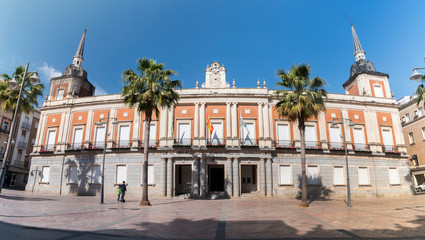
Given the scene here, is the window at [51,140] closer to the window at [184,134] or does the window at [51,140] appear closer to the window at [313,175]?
the window at [184,134]

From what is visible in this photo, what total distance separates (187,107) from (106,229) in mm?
19905

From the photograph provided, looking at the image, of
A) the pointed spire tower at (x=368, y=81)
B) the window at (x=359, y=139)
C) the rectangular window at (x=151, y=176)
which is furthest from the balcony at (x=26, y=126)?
the pointed spire tower at (x=368, y=81)

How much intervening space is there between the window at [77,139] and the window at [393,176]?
36157 mm

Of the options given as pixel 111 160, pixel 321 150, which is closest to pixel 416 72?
pixel 321 150

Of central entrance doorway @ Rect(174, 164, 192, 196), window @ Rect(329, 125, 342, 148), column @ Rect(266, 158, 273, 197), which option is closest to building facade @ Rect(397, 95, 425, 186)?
window @ Rect(329, 125, 342, 148)

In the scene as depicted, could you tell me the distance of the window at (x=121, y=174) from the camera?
2589 cm

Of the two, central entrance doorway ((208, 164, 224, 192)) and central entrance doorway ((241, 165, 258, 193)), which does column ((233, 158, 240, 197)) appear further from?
central entrance doorway ((241, 165, 258, 193))

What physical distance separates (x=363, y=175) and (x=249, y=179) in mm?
12631

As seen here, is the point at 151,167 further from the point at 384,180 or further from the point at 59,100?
the point at 384,180

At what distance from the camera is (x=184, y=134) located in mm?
26469

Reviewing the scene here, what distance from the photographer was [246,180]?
27750mm

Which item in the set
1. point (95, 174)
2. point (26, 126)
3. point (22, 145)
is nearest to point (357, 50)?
point (95, 174)

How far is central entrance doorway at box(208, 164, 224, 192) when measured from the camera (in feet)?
88.3

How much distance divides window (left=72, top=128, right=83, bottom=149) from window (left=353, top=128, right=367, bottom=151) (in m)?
32.3
